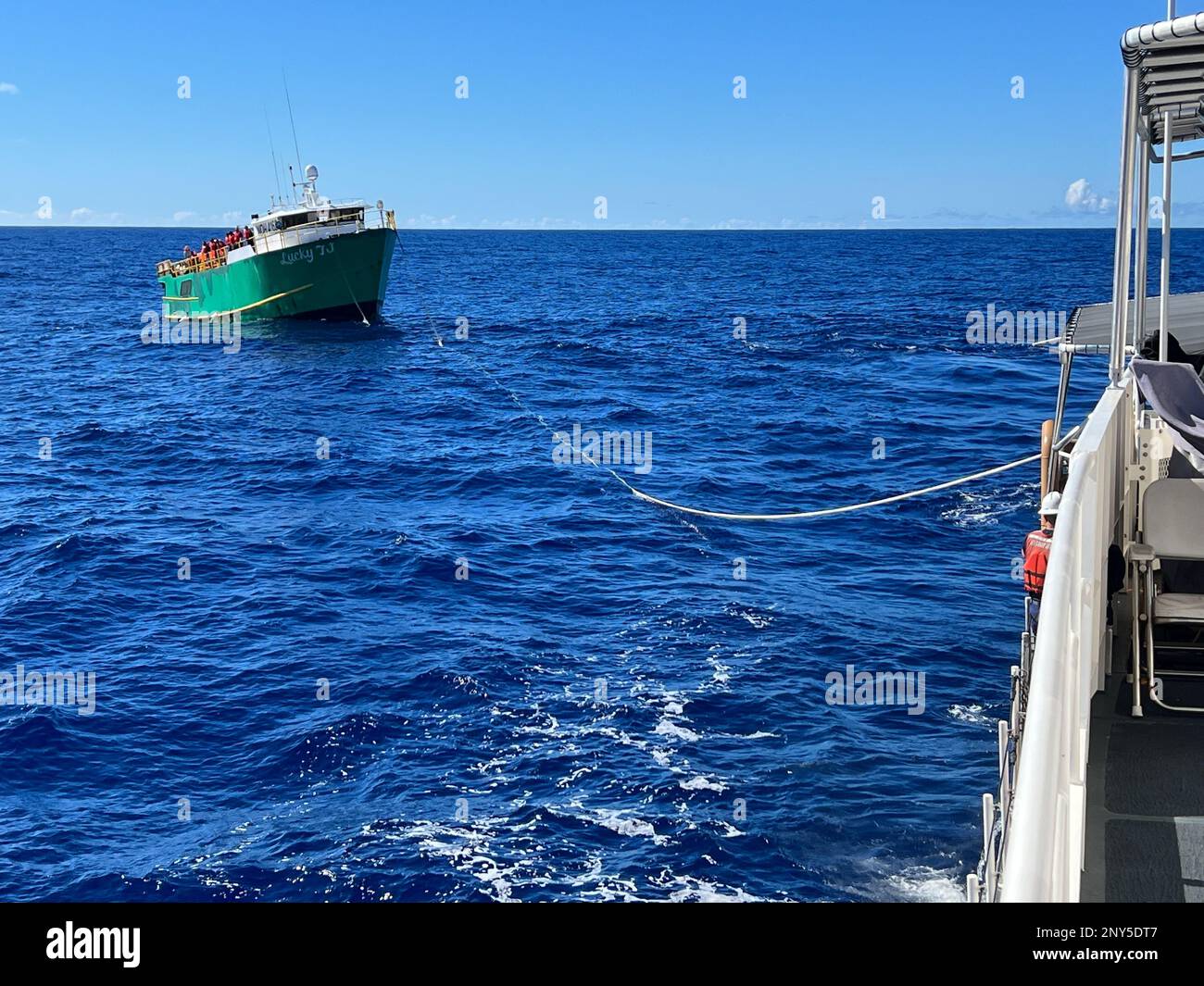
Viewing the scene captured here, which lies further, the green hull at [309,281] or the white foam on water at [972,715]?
the green hull at [309,281]

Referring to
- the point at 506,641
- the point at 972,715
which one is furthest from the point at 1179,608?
the point at 506,641

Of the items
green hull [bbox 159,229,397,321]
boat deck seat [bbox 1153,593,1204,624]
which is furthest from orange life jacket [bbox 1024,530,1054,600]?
green hull [bbox 159,229,397,321]

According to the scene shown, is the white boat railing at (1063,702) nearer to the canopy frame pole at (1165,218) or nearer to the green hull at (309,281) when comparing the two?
the canopy frame pole at (1165,218)

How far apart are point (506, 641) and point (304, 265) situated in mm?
49159

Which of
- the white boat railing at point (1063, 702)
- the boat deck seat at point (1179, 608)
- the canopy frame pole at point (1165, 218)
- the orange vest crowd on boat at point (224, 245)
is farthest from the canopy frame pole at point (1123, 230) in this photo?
the orange vest crowd on boat at point (224, 245)

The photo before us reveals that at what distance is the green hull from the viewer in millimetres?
63125

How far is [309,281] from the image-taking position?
64.4 meters

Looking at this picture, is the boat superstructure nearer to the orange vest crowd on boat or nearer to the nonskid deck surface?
the nonskid deck surface

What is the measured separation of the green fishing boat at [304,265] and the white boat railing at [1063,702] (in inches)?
2295

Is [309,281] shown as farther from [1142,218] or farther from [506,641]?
[1142,218]

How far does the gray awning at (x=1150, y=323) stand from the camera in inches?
710
